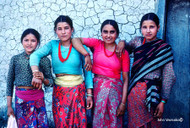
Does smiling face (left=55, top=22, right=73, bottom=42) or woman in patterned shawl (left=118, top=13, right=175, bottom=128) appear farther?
smiling face (left=55, top=22, right=73, bottom=42)

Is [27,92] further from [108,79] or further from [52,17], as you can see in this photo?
[52,17]

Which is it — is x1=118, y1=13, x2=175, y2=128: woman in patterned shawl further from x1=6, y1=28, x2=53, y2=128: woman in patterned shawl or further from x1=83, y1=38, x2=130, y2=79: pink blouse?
x1=6, y1=28, x2=53, y2=128: woman in patterned shawl

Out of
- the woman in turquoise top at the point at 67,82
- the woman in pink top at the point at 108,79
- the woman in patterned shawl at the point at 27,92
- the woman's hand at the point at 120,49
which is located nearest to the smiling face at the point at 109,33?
the woman in pink top at the point at 108,79

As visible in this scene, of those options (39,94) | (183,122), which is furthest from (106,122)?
(183,122)

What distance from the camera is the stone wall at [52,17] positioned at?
133 inches

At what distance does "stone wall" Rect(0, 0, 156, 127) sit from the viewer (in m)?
3.37

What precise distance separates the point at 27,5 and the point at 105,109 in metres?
2.59

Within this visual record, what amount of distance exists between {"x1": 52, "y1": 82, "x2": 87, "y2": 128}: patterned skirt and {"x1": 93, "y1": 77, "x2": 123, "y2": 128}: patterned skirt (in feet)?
0.59

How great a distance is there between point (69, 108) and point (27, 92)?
0.53 meters

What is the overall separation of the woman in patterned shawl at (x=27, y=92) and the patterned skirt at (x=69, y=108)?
0.19m

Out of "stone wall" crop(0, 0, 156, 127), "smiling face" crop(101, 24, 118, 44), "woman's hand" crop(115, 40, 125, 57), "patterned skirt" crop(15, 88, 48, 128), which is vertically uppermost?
"stone wall" crop(0, 0, 156, 127)

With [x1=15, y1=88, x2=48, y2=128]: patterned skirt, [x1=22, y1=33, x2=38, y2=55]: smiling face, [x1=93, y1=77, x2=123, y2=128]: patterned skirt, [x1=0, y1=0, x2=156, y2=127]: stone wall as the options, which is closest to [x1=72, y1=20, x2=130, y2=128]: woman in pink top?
[x1=93, y1=77, x2=123, y2=128]: patterned skirt

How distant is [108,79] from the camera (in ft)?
7.66

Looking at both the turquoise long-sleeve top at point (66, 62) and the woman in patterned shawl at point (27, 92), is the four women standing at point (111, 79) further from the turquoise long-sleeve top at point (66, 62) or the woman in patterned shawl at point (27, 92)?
the woman in patterned shawl at point (27, 92)
